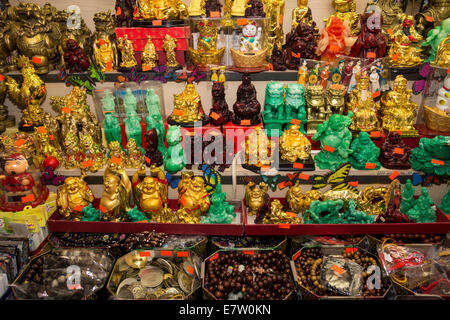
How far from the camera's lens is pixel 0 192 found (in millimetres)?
2959

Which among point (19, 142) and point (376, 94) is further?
point (376, 94)

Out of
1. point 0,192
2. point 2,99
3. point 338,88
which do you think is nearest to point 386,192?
point 338,88

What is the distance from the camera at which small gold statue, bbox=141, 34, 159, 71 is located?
129 inches

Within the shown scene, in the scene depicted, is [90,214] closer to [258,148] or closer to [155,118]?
[155,118]

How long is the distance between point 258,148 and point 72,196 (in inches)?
64.2

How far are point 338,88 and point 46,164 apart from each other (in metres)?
2.77

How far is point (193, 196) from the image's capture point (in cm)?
290

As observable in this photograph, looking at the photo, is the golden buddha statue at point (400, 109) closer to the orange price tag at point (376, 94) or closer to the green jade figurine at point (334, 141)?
the orange price tag at point (376, 94)

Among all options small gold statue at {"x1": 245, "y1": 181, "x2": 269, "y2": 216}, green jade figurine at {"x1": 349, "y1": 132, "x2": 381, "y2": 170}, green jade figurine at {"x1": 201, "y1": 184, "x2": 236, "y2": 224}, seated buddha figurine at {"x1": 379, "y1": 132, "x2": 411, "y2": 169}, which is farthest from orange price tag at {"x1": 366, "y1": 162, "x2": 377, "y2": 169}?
green jade figurine at {"x1": 201, "y1": 184, "x2": 236, "y2": 224}

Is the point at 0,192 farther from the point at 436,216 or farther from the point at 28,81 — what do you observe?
the point at 436,216

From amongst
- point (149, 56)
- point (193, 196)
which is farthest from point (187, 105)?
point (193, 196)

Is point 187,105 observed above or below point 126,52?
below

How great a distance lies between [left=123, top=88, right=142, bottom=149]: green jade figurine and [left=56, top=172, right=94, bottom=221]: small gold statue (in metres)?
0.59

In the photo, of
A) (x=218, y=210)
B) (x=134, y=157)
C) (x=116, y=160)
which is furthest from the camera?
(x=134, y=157)
